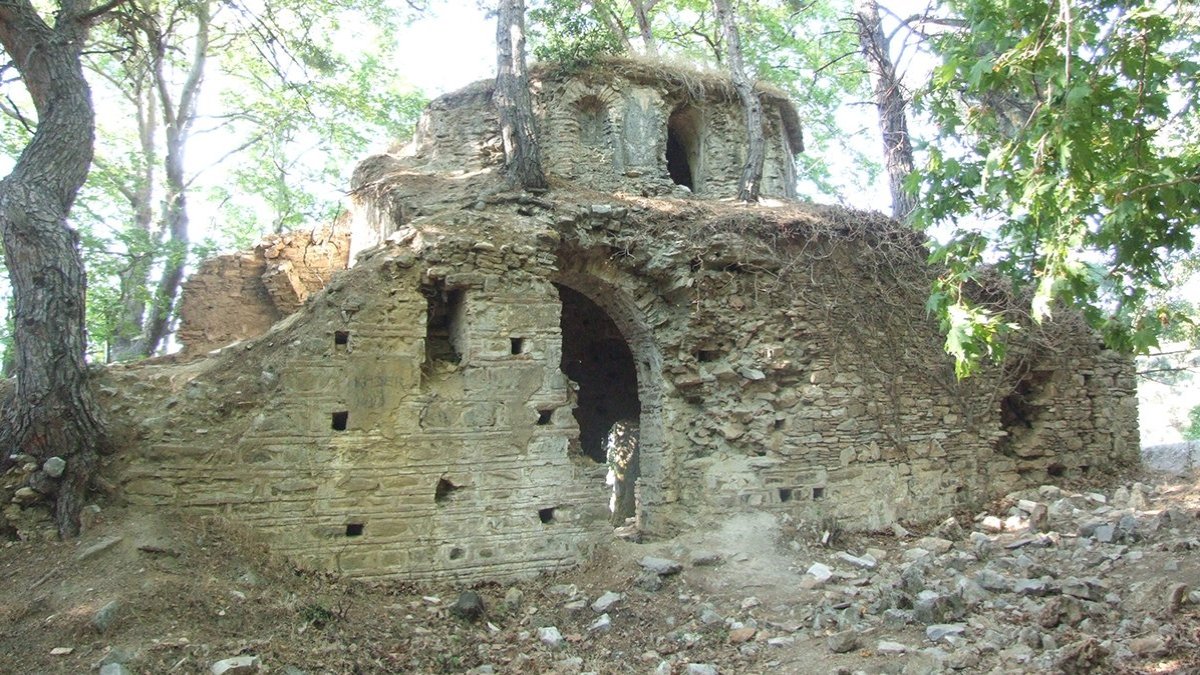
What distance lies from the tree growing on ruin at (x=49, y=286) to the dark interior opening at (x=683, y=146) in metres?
7.70

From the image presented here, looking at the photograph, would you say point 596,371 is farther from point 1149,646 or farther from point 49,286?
point 1149,646

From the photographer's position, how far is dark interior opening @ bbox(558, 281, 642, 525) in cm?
1123

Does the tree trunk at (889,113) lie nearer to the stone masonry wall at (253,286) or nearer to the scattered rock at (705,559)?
the scattered rock at (705,559)

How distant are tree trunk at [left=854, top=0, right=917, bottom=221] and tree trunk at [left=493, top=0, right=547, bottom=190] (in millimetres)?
5457

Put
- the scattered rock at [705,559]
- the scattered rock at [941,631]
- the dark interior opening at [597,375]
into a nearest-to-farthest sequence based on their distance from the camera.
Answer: the scattered rock at [941,631], the scattered rock at [705,559], the dark interior opening at [597,375]

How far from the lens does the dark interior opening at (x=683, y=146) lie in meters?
12.2

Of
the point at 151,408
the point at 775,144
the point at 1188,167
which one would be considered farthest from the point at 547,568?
the point at 775,144

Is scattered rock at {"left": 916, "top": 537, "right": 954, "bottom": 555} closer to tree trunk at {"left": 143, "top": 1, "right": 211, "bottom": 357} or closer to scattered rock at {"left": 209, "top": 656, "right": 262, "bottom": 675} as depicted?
scattered rock at {"left": 209, "top": 656, "right": 262, "bottom": 675}

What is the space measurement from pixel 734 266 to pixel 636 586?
3.51 metres

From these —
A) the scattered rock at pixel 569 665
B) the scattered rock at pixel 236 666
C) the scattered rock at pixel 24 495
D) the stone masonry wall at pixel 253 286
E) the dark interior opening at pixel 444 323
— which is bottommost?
the scattered rock at pixel 569 665

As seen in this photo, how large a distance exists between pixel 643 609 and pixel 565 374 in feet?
10.7

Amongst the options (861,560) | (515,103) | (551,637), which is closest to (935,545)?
(861,560)

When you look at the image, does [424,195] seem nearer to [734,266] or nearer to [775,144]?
[734,266]

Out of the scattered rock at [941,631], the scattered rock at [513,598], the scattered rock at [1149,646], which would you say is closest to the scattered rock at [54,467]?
the scattered rock at [513,598]
